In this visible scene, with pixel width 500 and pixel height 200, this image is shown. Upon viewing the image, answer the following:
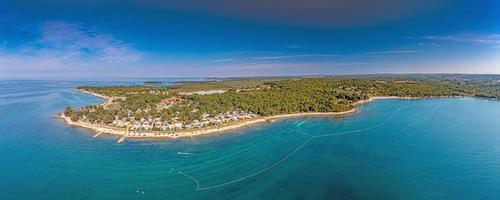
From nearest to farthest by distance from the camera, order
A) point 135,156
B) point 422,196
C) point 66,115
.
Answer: point 422,196 → point 135,156 → point 66,115

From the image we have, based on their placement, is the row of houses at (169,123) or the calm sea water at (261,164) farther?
the row of houses at (169,123)

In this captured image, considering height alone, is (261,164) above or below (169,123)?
below

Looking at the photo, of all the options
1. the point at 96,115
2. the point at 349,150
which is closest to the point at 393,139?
the point at 349,150

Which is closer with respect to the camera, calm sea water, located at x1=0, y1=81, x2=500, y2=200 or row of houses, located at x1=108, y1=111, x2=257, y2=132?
calm sea water, located at x1=0, y1=81, x2=500, y2=200

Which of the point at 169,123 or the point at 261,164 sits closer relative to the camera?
the point at 261,164

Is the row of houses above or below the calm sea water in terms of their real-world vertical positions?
above

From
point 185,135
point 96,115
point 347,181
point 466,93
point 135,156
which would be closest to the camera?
point 347,181

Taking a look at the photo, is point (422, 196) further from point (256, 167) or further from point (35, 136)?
point (35, 136)

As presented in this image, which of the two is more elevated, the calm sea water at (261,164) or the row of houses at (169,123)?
the row of houses at (169,123)
